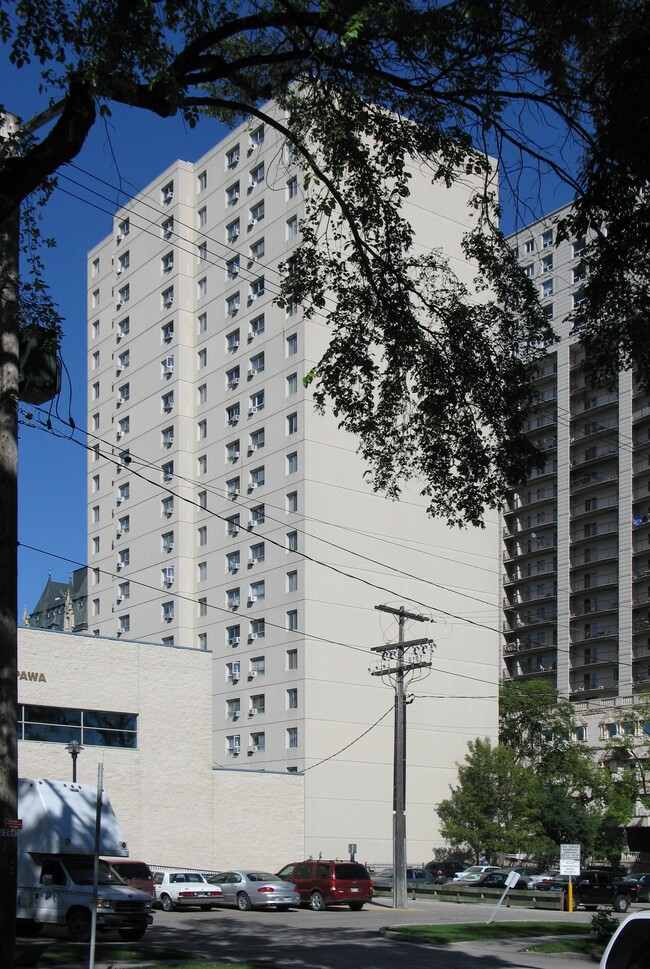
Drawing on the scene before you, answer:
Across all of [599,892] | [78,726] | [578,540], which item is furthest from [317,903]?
[578,540]

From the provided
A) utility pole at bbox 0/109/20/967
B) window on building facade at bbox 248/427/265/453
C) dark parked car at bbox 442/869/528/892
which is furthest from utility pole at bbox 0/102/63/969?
window on building facade at bbox 248/427/265/453

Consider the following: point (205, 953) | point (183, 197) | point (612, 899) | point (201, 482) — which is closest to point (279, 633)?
point (201, 482)

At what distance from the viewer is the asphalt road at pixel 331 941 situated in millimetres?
21219

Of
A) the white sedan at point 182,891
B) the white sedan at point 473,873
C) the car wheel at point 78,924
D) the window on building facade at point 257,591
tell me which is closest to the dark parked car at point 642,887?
the white sedan at point 473,873

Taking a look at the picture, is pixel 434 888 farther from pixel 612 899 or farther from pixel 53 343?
pixel 53 343

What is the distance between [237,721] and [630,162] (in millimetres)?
57796

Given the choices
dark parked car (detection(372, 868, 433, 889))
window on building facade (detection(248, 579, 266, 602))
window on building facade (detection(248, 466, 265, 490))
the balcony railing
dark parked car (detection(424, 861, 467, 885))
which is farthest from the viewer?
the balcony railing

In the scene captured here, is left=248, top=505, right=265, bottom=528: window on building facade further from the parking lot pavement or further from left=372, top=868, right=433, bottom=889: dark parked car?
the parking lot pavement

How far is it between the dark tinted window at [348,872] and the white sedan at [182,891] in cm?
459

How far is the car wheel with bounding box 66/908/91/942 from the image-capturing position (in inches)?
989

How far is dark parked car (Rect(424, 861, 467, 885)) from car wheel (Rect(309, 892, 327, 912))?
1932cm

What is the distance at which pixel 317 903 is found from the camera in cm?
4166

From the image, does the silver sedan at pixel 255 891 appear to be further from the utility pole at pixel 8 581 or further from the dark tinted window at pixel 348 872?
the utility pole at pixel 8 581

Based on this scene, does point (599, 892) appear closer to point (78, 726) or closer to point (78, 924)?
point (78, 726)
